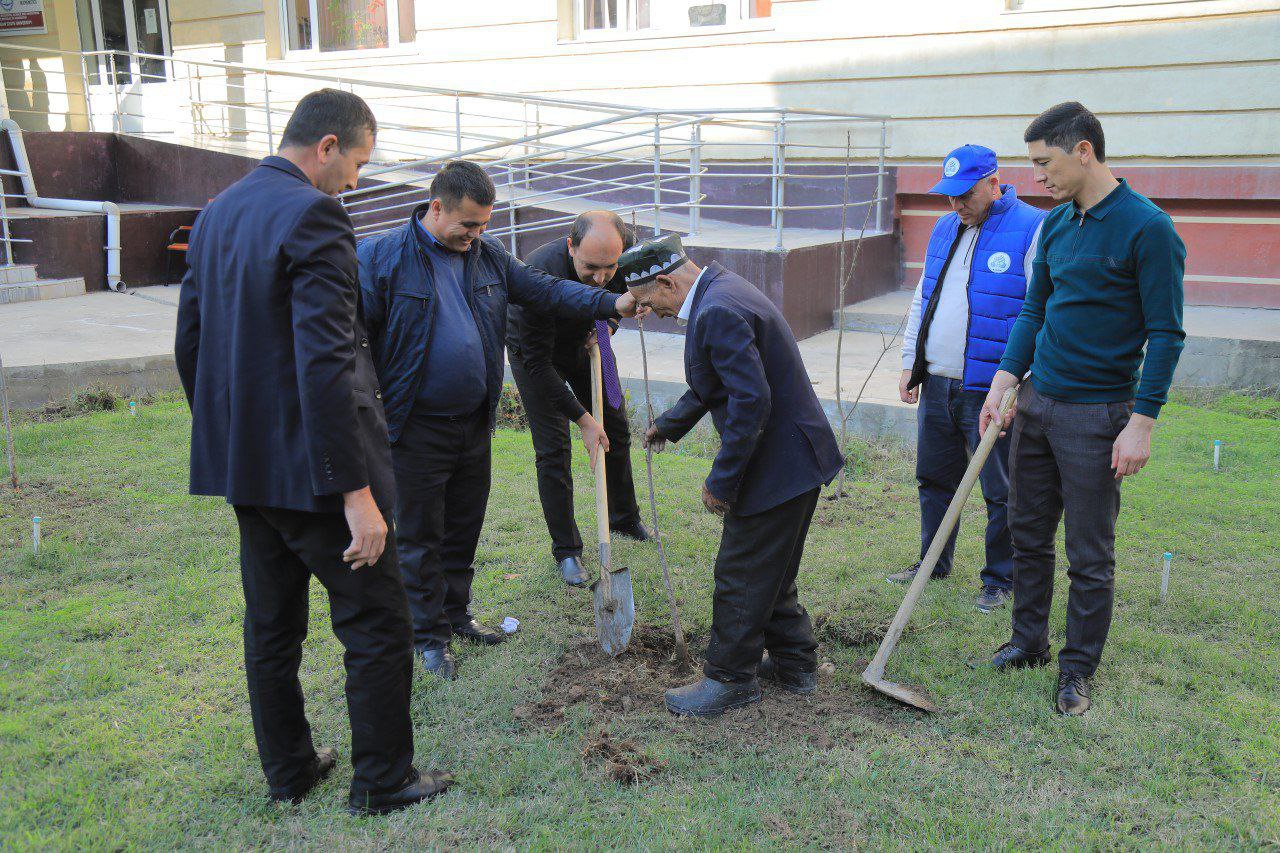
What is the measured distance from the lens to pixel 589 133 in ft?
37.2

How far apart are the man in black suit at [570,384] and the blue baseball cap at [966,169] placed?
1.49m

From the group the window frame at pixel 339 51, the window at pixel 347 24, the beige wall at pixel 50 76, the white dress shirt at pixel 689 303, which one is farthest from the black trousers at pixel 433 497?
the beige wall at pixel 50 76

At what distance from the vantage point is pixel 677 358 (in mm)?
8367

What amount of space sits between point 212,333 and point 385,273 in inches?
40.5

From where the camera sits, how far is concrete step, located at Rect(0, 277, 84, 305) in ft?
33.2

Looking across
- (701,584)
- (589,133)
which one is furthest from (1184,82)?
(701,584)

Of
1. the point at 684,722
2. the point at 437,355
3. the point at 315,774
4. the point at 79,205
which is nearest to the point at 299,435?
the point at 437,355

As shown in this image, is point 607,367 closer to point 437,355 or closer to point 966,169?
point 437,355

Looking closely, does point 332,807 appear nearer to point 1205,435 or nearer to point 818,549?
point 818,549

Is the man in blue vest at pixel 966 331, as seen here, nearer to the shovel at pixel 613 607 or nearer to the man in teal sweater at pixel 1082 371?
the man in teal sweater at pixel 1082 371

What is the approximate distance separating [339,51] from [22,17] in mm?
5913

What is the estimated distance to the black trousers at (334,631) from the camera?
2.83 m

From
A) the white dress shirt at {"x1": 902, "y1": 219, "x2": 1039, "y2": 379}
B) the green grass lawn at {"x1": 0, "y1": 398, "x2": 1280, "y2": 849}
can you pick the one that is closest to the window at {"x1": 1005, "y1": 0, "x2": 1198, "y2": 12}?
the green grass lawn at {"x1": 0, "y1": 398, "x2": 1280, "y2": 849}

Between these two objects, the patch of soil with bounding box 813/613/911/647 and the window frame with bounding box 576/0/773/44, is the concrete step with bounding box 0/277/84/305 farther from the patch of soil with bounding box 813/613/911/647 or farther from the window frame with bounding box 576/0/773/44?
the patch of soil with bounding box 813/613/911/647
